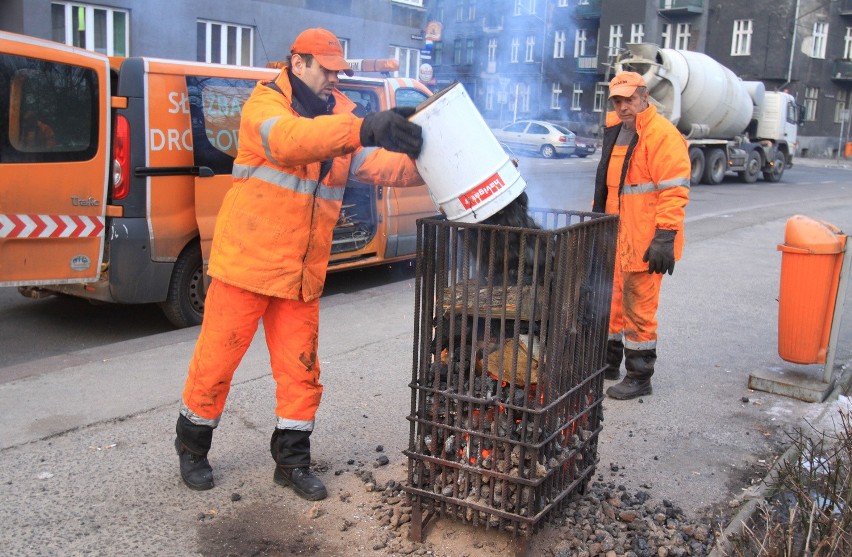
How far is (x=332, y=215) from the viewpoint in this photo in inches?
127

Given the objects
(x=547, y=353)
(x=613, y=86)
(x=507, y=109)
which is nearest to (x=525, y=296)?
(x=547, y=353)

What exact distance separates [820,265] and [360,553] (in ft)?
10.1

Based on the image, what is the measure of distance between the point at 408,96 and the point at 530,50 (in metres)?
1.14

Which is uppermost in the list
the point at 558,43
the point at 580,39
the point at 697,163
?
the point at 580,39

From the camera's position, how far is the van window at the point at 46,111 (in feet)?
16.1

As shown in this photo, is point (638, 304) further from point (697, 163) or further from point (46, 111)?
point (697, 163)

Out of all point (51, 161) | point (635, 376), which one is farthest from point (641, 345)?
point (51, 161)

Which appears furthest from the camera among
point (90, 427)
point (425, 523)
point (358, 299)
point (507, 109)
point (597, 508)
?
point (507, 109)

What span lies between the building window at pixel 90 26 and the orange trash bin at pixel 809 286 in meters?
13.1

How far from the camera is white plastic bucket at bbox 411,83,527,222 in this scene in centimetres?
272

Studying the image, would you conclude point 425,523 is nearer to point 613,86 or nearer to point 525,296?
point 525,296

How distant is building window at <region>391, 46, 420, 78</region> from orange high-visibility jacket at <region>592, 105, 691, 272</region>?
10084 mm

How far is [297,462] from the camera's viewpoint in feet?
10.9

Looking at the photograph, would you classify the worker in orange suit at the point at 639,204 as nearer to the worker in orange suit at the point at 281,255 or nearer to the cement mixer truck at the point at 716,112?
the worker in orange suit at the point at 281,255
